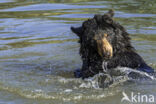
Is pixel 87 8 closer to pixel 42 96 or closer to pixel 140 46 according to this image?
pixel 140 46

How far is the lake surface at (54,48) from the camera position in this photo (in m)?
7.04

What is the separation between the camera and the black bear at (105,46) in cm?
742

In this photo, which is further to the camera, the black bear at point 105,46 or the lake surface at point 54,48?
the black bear at point 105,46

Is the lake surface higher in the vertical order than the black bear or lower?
lower

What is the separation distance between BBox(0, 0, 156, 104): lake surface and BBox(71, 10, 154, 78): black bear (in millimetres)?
477

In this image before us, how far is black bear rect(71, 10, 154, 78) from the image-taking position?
7422mm

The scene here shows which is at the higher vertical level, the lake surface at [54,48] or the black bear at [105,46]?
the black bear at [105,46]

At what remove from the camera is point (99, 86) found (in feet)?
24.7

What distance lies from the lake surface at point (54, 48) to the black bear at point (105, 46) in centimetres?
48

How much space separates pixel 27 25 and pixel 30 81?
5924 millimetres

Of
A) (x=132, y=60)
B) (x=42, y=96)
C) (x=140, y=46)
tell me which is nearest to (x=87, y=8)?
(x=140, y=46)

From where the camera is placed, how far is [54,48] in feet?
35.5

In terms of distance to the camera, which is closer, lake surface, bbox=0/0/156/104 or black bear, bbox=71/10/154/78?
lake surface, bbox=0/0/156/104

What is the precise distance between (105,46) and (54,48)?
3704 millimetres
